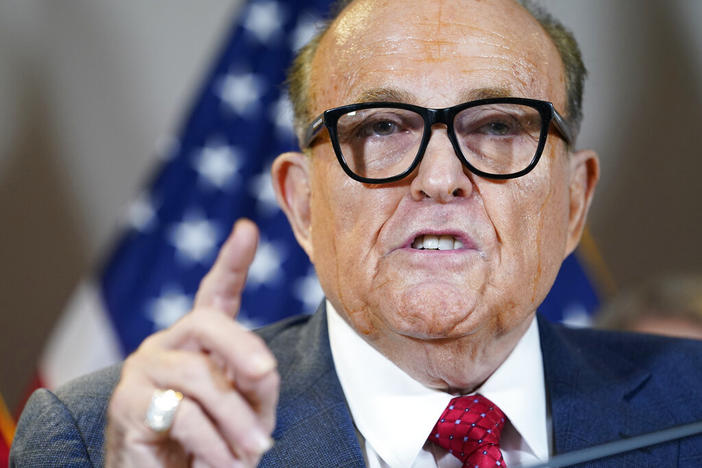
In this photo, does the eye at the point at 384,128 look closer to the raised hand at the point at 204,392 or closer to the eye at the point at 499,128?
the eye at the point at 499,128

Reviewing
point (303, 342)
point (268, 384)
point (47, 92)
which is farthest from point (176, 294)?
point (268, 384)

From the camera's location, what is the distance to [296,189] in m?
1.57

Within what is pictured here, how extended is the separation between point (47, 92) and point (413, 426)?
2035 millimetres

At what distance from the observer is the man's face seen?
4.28ft

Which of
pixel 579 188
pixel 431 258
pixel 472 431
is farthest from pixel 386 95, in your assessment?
pixel 472 431

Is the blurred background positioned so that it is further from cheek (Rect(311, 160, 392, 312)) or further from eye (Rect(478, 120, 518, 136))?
eye (Rect(478, 120, 518, 136))

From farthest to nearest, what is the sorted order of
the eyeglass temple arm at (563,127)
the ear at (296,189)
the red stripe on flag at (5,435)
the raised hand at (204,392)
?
1. the red stripe on flag at (5,435)
2. the ear at (296,189)
3. the eyeglass temple arm at (563,127)
4. the raised hand at (204,392)

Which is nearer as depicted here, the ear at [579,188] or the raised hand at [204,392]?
the raised hand at [204,392]

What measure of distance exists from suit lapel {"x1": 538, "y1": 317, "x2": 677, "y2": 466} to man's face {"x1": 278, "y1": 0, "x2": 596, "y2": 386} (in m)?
0.15

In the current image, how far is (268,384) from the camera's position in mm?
945

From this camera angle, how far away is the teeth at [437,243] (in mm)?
1329

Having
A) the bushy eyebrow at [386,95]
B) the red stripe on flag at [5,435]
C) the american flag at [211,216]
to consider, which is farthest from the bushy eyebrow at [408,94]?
the red stripe on flag at [5,435]

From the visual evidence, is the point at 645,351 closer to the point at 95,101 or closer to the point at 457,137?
the point at 457,137

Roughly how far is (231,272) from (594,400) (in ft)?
2.58
